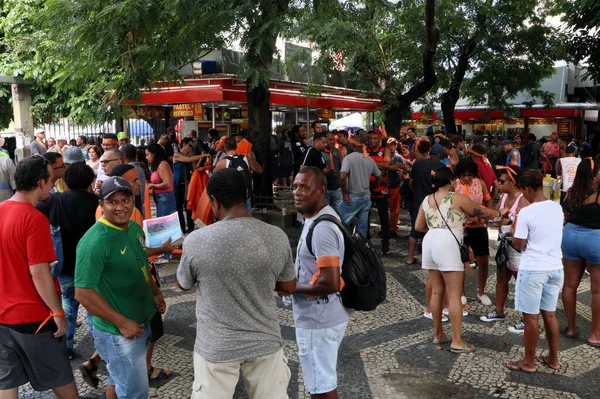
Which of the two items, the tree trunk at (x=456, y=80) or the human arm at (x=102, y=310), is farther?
the tree trunk at (x=456, y=80)

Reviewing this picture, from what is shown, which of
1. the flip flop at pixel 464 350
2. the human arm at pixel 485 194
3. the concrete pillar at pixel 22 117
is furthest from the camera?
the concrete pillar at pixel 22 117

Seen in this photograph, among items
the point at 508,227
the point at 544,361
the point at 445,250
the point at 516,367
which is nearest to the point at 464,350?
the point at 516,367

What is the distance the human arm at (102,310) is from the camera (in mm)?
2977

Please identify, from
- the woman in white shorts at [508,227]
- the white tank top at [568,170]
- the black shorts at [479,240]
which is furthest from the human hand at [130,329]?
the white tank top at [568,170]

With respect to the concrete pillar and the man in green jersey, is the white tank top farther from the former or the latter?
the concrete pillar

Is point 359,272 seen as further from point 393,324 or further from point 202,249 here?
point 393,324

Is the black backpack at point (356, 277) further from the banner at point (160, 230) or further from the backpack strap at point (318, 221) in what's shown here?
the banner at point (160, 230)

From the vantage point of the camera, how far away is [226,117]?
16.2 m

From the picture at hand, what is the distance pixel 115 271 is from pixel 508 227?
4.16m

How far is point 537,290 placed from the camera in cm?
462

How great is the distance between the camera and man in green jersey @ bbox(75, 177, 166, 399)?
2998 mm

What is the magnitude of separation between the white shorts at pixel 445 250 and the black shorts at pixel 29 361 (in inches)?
128

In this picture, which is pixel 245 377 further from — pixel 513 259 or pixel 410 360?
pixel 513 259

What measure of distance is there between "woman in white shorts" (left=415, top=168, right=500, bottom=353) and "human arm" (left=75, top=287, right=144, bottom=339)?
2960mm
